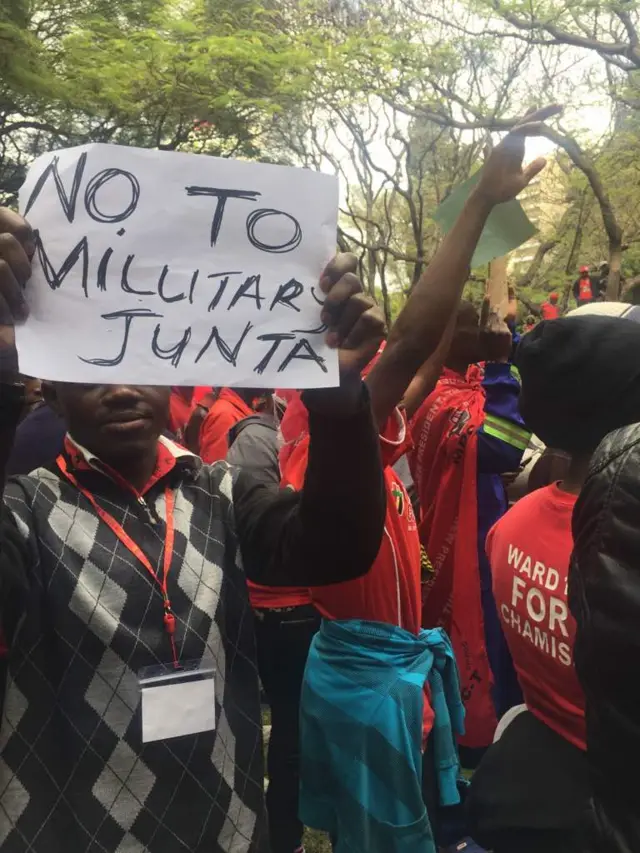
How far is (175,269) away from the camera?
1146 mm

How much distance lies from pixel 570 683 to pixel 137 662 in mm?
904

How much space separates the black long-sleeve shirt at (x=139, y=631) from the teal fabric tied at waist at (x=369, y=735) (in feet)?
1.49

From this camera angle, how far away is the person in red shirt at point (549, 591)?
1530 mm

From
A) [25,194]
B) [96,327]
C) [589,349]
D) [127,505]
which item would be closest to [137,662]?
[127,505]

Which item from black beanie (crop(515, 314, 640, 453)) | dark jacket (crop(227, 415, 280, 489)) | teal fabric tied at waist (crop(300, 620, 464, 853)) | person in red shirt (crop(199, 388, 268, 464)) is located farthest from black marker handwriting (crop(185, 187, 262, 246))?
person in red shirt (crop(199, 388, 268, 464))

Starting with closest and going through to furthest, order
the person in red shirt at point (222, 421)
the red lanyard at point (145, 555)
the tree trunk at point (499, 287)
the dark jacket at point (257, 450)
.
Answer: the red lanyard at point (145, 555) < the dark jacket at point (257, 450) < the tree trunk at point (499, 287) < the person in red shirt at point (222, 421)

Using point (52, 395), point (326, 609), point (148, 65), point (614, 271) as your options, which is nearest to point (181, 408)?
point (326, 609)

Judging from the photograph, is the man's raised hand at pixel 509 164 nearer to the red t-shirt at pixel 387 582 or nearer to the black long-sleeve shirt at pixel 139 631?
the red t-shirt at pixel 387 582

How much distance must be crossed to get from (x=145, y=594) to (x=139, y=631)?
6cm

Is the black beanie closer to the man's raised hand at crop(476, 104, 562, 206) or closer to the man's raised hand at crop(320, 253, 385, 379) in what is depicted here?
the man's raised hand at crop(476, 104, 562, 206)

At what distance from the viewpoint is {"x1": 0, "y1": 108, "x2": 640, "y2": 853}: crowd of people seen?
110 cm

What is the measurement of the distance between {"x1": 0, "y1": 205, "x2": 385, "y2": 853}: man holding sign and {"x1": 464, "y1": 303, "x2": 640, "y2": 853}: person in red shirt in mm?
481

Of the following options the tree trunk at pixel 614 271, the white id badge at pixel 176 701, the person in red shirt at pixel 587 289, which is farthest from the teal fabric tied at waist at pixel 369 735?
the person in red shirt at pixel 587 289

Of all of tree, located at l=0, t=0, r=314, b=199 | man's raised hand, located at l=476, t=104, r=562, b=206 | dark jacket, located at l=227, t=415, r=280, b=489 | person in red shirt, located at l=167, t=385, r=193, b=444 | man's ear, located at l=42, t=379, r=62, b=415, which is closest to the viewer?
man's ear, located at l=42, t=379, r=62, b=415
